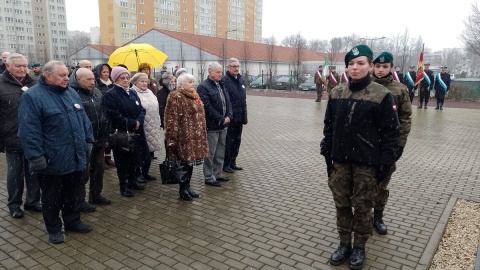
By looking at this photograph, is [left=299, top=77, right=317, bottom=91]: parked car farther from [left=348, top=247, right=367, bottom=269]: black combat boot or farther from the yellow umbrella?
[left=348, top=247, right=367, bottom=269]: black combat boot

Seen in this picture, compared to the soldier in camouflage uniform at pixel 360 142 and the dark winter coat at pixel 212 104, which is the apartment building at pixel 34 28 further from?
the soldier in camouflage uniform at pixel 360 142

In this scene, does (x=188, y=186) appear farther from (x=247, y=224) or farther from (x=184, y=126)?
(x=247, y=224)

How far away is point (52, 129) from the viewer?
3861mm

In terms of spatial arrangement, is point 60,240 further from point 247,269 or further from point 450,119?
point 450,119

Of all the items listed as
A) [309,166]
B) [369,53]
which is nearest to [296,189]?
[309,166]

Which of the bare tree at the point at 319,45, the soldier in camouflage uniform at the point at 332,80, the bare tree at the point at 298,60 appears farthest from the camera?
the bare tree at the point at 319,45

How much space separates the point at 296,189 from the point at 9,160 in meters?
4.07

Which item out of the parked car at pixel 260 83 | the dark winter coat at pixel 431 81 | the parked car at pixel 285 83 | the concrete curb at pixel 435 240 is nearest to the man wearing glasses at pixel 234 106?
the concrete curb at pixel 435 240

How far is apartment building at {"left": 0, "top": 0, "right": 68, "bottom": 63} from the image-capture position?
81750 millimetres

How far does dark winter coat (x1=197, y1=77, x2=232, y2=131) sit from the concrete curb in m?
3.33

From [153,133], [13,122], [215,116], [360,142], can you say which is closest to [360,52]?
[360,142]

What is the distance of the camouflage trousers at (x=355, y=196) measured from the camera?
350 centimetres

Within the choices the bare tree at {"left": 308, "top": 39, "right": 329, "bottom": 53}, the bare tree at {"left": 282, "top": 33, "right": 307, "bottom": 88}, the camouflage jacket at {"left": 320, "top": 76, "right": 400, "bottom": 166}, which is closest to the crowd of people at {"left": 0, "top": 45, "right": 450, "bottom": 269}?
the camouflage jacket at {"left": 320, "top": 76, "right": 400, "bottom": 166}

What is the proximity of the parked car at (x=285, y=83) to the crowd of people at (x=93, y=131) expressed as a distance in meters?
26.6
